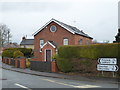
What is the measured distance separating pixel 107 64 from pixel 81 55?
2.50m

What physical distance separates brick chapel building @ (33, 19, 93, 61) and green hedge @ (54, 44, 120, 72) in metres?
13.2

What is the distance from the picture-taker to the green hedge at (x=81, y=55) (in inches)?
620

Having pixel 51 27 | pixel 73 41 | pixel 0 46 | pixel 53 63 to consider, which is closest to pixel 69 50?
pixel 53 63

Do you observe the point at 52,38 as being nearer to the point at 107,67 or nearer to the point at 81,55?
the point at 81,55

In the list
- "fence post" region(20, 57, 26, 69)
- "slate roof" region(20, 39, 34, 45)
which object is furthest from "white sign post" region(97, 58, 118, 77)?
"slate roof" region(20, 39, 34, 45)

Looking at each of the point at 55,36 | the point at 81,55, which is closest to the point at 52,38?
the point at 55,36

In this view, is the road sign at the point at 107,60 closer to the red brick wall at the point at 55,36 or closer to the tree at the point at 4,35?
the red brick wall at the point at 55,36

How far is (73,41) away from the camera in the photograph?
32031 mm

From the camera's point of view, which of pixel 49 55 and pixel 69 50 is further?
pixel 49 55

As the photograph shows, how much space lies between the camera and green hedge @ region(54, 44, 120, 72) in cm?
1575

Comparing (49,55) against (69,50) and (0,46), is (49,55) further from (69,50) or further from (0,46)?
(0,46)

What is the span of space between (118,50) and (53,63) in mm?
7139

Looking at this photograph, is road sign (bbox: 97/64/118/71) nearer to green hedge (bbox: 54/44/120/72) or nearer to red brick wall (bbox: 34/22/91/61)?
green hedge (bbox: 54/44/120/72)

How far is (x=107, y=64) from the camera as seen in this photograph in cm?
1595
